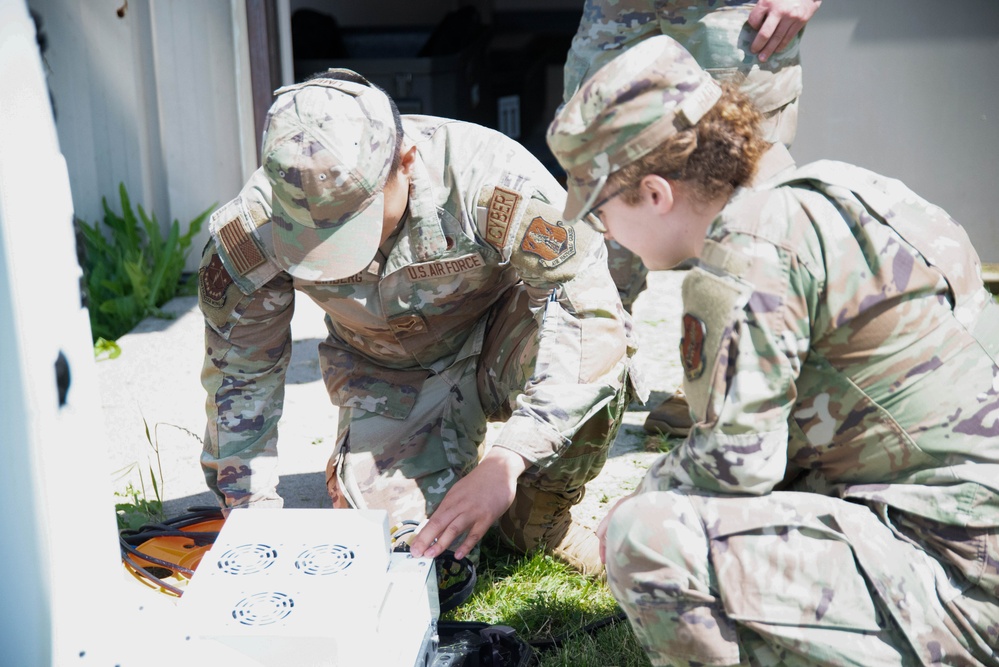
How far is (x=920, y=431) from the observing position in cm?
158

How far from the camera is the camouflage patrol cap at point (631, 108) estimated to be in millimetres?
1575

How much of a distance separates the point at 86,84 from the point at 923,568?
4294mm

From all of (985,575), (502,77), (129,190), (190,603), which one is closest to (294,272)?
(190,603)

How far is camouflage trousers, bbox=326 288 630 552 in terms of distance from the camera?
8.08 feet

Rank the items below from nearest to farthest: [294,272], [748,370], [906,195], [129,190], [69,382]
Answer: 1. [69,382]
2. [748,370]
3. [906,195]
4. [294,272]
5. [129,190]

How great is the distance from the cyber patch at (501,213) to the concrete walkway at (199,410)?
84cm

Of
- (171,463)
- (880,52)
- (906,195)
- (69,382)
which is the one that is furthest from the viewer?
(880,52)

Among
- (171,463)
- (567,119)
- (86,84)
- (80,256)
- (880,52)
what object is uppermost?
(567,119)

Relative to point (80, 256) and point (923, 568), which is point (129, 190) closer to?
point (80, 256)

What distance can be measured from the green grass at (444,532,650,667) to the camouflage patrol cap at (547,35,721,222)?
959 millimetres

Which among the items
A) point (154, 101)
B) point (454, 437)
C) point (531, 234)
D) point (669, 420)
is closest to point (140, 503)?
point (454, 437)

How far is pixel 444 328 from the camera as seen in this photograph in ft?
8.75

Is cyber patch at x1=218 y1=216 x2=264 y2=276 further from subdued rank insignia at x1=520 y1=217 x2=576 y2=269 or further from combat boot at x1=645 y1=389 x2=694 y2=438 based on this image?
combat boot at x1=645 y1=389 x2=694 y2=438

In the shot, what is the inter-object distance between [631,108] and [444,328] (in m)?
1.18
